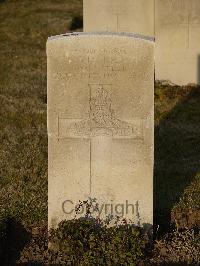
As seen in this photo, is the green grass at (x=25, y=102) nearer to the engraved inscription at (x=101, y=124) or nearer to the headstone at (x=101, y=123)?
the headstone at (x=101, y=123)

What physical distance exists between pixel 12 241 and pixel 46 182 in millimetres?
1756

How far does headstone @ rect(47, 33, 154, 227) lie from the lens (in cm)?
609

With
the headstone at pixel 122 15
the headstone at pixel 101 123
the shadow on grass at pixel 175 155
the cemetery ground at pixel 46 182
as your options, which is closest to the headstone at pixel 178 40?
the headstone at pixel 122 15

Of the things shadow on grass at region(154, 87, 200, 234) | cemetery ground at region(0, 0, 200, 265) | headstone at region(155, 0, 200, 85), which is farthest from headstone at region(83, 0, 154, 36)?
shadow on grass at region(154, 87, 200, 234)

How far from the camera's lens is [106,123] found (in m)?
6.25

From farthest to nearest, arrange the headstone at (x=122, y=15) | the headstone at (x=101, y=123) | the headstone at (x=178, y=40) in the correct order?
the headstone at (x=122, y=15), the headstone at (x=178, y=40), the headstone at (x=101, y=123)

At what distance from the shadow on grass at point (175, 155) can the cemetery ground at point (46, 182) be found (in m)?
0.01

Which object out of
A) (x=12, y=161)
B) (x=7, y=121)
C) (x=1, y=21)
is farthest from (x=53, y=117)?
(x=1, y=21)

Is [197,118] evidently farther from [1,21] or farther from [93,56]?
[1,21]

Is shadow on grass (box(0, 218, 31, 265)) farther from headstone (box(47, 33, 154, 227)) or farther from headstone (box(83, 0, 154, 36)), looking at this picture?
headstone (box(83, 0, 154, 36))

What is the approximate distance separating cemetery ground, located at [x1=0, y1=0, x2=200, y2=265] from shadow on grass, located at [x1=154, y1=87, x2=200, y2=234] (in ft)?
0.04

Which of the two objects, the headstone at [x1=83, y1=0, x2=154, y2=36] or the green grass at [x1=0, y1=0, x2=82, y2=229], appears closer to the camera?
the green grass at [x1=0, y1=0, x2=82, y2=229]

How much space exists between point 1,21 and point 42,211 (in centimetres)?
1780

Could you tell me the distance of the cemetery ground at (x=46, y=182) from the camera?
20.0 ft
